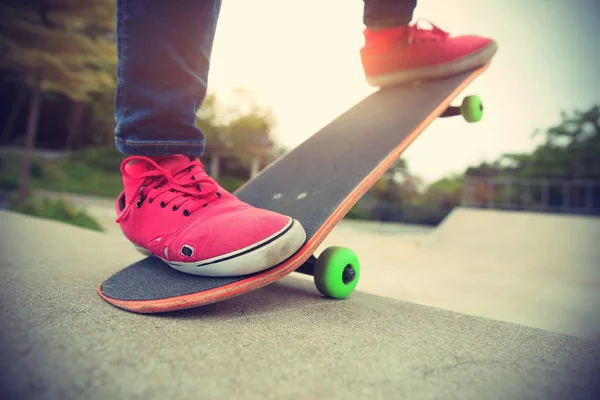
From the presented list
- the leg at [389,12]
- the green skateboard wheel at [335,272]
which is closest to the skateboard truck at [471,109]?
the leg at [389,12]

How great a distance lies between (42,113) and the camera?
2148 centimetres

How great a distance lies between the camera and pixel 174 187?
3.09ft

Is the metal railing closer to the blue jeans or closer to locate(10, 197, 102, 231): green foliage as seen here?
locate(10, 197, 102, 231): green foliage

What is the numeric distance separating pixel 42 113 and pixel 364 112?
24912 mm

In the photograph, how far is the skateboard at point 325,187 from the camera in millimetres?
819

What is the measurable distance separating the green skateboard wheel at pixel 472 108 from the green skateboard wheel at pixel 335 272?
77 cm

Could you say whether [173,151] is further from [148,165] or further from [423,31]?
[423,31]

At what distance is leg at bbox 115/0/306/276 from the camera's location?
840 millimetres

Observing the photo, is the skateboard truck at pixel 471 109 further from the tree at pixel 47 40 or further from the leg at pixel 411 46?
the tree at pixel 47 40

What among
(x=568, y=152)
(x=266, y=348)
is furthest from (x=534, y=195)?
(x=266, y=348)

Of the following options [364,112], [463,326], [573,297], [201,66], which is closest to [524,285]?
[573,297]

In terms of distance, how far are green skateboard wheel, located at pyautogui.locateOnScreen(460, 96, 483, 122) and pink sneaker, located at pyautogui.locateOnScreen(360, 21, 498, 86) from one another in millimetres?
132

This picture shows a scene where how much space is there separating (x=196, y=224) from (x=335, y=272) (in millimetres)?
416

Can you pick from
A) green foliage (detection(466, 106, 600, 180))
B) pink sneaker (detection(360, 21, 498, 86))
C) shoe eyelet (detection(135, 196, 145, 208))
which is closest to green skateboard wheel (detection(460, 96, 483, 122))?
pink sneaker (detection(360, 21, 498, 86))
